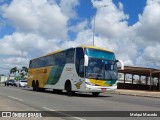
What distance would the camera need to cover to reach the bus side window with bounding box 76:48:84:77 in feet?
86.8

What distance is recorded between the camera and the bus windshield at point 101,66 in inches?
1034

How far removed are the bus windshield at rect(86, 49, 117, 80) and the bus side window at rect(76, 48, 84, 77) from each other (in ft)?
1.69

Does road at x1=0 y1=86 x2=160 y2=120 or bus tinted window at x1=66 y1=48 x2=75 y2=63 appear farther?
bus tinted window at x1=66 y1=48 x2=75 y2=63

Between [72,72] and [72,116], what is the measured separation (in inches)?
553

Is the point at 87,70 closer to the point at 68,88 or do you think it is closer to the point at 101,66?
the point at 101,66

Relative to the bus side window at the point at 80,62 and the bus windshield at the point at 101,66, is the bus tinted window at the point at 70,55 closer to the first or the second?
the bus side window at the point at 80,62

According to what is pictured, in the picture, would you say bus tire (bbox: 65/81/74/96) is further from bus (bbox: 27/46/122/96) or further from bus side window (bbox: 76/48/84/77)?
bus side window (bbox: 76/48/84/77)

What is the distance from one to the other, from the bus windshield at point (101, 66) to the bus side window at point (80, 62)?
1.69 ft

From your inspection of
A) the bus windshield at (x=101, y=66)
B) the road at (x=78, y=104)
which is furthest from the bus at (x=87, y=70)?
the road at (x=78, y=104)

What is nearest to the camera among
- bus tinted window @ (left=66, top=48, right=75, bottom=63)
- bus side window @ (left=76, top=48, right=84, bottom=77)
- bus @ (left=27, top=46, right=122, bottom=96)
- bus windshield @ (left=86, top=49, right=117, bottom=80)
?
bus @ (left=27, top=46, right=122, bottom=96)

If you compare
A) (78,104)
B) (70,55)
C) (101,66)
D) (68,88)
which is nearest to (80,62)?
(101,66)

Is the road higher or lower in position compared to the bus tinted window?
lower

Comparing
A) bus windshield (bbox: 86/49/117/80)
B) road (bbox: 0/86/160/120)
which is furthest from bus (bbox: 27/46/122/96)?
road (bbox: 0/86/160/120)

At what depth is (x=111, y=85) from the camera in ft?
88.5
